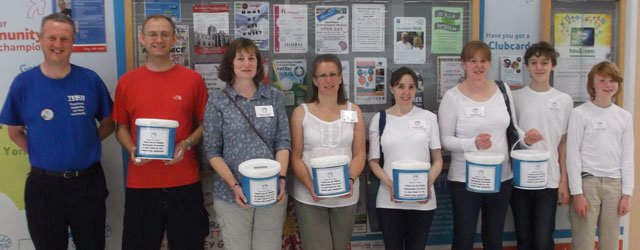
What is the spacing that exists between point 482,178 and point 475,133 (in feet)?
0.88

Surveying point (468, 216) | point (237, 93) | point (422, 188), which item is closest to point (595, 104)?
point (468, 216)

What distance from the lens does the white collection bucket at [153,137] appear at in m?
2.25

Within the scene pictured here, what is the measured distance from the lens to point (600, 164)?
8.93 ft

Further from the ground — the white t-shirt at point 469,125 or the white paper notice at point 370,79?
the white paper notice at point 370,79

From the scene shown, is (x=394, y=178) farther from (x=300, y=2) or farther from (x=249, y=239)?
(x=300, y=2)

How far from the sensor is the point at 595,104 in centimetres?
275

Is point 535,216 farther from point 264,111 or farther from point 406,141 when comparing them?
point 264,111

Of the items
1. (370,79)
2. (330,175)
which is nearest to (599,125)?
(370,79)

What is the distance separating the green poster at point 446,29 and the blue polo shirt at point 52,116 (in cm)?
201

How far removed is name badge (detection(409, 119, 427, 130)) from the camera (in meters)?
2.61

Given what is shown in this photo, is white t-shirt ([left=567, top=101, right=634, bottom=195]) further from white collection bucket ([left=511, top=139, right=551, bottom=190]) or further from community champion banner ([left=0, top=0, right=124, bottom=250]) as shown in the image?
community champion banner ([left=0, top=0, right=124, bottom=250])

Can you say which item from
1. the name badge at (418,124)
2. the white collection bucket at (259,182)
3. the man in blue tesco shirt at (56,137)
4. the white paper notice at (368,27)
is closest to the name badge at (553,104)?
the name badge at (418,124)

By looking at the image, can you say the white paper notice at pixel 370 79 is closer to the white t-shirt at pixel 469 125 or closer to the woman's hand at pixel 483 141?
the white t-shirt at pixel 469 125

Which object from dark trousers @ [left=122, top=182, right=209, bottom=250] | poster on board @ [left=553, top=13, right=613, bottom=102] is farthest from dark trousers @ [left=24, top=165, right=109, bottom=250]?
poster on board @ [left=553, top=13, right=613, bottom=102]
